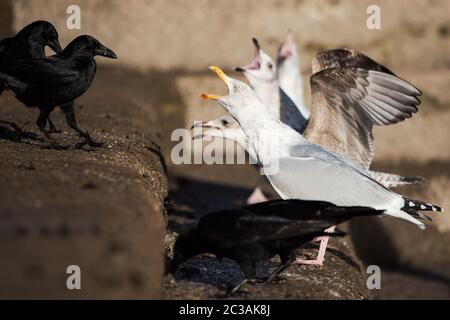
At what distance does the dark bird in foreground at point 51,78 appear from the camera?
6.62m

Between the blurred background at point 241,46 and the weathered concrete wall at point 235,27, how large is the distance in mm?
14

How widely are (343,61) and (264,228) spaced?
3.42 metres

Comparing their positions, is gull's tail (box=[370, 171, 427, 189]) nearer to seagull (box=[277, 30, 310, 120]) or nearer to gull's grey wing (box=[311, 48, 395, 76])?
gull's grey wing (box=[311, 48, 395, 76])

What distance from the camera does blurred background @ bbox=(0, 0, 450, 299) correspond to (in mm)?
12289

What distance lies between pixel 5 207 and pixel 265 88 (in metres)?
5.09

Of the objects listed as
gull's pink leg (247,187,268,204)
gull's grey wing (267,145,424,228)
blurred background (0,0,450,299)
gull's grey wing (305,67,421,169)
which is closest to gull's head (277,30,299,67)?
blurred background (0,0,450,299)

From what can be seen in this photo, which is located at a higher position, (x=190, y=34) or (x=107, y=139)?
(x=190, y=34)

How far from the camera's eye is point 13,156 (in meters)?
6.09

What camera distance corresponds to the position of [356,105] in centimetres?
805

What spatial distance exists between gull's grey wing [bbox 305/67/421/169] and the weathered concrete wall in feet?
15.6

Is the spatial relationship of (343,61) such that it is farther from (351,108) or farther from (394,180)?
(394,180)

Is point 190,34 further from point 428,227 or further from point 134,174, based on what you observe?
point 134,174

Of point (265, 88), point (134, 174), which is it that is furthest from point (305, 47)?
point (134, 174)

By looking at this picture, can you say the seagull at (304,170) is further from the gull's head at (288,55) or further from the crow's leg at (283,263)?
the gull's head at (288,55)
